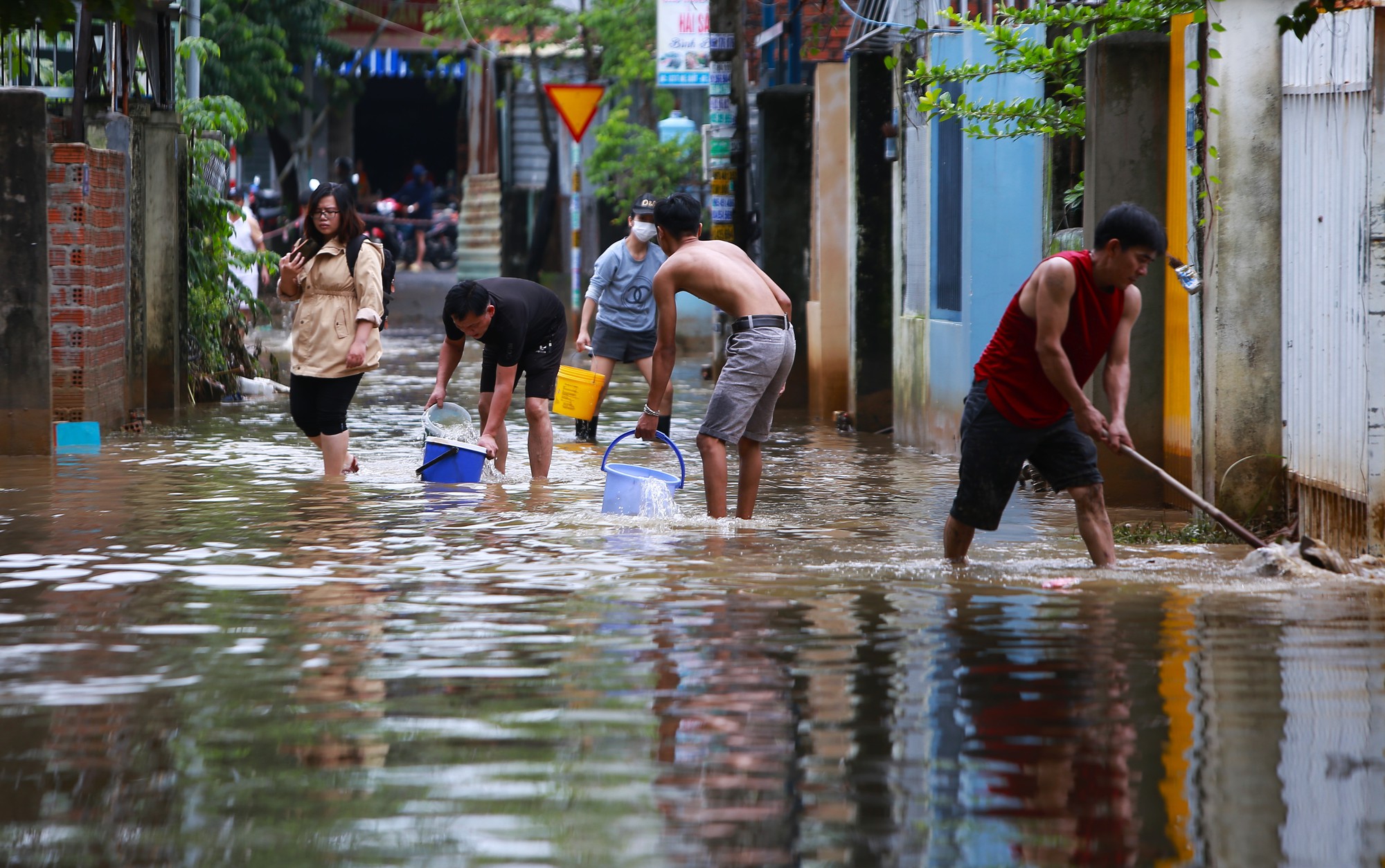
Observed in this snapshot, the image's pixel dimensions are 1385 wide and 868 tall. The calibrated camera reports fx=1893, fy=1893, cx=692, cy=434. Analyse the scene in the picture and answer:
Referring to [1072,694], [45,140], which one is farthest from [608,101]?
[1072,694]

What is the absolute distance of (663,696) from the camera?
550 centimetres

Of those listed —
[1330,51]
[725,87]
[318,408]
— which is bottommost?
[318,408]

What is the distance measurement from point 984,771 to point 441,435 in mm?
6509

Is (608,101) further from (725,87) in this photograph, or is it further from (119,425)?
(119,425)

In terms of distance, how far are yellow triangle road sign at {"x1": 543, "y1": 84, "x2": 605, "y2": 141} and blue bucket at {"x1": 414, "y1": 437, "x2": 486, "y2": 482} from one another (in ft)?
38.6

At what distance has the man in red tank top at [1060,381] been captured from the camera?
7074 mm

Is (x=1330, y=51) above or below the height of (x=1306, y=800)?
above

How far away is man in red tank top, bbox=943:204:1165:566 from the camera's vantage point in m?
7.07

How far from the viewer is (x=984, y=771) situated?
15.4 ft

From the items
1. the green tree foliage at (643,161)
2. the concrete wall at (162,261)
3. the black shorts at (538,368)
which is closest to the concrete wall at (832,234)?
the black shorts at (538,368)

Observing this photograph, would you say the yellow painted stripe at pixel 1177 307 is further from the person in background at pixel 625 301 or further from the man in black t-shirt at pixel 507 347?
the person in background at pixel 625 301

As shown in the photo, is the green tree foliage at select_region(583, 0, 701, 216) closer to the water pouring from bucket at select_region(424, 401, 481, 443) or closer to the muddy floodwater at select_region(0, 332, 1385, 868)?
the water pouring from bucket at select_region(424, 401, 481, 443)

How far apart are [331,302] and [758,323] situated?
2789 millimetres

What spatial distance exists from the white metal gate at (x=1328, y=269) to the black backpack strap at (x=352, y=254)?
4945mm
